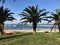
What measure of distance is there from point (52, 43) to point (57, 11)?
20.8 metres

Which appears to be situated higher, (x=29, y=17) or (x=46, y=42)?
(x=29, y=17)

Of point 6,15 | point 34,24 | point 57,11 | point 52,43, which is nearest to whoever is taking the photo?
point 52,43

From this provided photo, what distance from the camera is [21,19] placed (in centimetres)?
3525

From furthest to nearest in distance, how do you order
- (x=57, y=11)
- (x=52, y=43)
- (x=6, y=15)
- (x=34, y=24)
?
1. (x=57, y=11)
2. (x=6, y=15)
3. (x=34, y=24)
4. (x=52, y=43)

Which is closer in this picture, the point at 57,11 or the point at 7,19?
the point at 7,19

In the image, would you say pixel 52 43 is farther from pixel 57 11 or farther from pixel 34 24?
pixel 57 11

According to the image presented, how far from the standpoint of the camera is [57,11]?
1563 inches

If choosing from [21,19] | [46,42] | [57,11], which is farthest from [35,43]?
[57,11]

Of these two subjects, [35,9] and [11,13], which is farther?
[11,13]

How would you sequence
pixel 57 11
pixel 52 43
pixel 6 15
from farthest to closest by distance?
1. pixel 57 11
2. pixel 6 15
3. pixel 52 43

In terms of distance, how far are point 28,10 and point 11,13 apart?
3.91 metres

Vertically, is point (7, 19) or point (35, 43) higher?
point (7, 19)

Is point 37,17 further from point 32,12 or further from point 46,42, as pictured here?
point 46,42

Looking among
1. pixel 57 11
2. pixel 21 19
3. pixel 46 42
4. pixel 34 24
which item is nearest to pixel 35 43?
pixel 46 42
